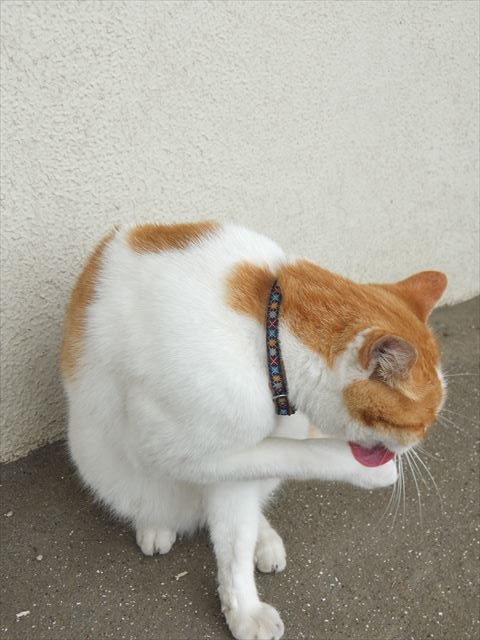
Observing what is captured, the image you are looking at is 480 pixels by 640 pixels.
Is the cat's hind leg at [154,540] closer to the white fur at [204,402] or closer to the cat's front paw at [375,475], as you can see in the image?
the white fur at [204,402]

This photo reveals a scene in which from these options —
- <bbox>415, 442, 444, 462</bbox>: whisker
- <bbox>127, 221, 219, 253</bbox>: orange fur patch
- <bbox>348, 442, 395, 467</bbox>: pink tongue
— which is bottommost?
<bbox>415, 442, 444, 462</bbox>: whisker

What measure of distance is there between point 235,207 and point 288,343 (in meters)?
1.04

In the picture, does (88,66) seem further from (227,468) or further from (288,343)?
(227,468)

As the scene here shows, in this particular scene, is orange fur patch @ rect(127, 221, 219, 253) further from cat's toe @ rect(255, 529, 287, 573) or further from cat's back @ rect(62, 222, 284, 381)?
cat's toe @ rect(255, 529, 287, 573)

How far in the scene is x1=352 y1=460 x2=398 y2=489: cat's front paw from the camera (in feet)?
4.74

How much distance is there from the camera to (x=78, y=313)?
162 cm

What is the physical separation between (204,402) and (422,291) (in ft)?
1.84

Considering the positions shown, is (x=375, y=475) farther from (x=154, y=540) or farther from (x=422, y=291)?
(x=154, y=540)

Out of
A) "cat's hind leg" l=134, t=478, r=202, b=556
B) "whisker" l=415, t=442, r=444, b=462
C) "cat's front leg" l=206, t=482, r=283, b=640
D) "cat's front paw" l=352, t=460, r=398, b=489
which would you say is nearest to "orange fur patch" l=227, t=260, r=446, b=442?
"cat's front paw" l=352, t=460, r=398, b=489

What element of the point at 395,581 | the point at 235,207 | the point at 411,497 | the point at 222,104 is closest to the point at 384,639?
the point at 395,581

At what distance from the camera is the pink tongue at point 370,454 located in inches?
55.3

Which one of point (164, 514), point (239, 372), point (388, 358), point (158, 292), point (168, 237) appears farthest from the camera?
point (164, 514)

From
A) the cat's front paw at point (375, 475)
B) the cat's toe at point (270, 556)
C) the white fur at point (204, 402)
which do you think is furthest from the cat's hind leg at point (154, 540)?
the cat's front paw at point (375, 475)

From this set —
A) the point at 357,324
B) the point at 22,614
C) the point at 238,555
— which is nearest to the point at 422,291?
the point at 357,324
